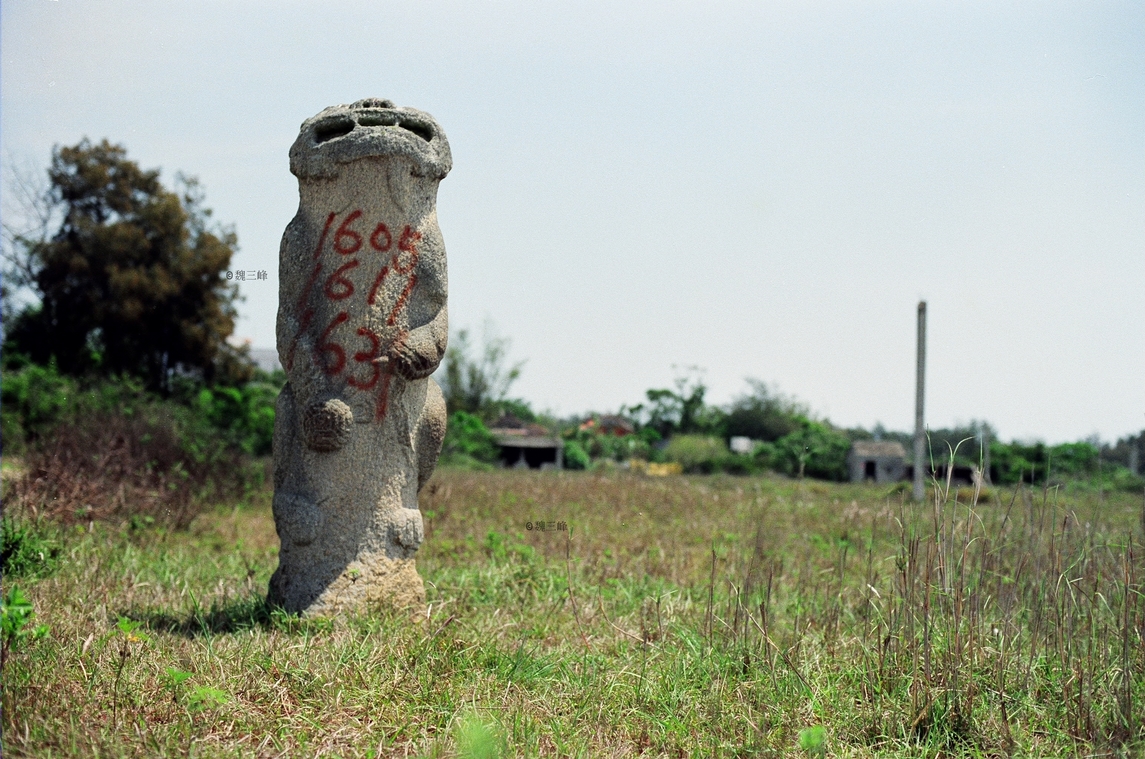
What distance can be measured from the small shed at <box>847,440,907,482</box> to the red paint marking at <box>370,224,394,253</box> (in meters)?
17.2

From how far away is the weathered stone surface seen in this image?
450cm

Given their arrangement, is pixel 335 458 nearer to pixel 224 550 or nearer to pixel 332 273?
pixel 332 273

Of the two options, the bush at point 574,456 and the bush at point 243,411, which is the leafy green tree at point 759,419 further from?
the bush at point 243,411

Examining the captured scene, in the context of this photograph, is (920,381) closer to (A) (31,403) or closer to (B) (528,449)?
(B) (528,449)

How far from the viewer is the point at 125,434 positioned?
360 inches

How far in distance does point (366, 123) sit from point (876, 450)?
17675 mm

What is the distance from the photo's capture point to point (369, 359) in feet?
14.9

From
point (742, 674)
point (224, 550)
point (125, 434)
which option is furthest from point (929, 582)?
point (125, 434)

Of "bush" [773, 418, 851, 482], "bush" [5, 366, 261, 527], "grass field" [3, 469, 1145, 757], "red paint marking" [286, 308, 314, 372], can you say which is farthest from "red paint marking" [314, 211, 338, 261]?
"bush" [773, 418, 851, 482]

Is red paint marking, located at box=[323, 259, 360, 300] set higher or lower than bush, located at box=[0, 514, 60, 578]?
higher

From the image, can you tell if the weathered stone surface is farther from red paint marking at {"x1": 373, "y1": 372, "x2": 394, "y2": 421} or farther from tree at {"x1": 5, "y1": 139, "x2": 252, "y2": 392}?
tree at {"x1": 5, "y1": 139, "x2": 252, "y2": 392}

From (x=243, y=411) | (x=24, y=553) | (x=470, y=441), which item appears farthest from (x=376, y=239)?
(x=470, y=441)

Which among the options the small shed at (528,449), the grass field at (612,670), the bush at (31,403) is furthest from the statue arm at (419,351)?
the small shed at (528,449)

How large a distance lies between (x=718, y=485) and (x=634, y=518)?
5035 mm
